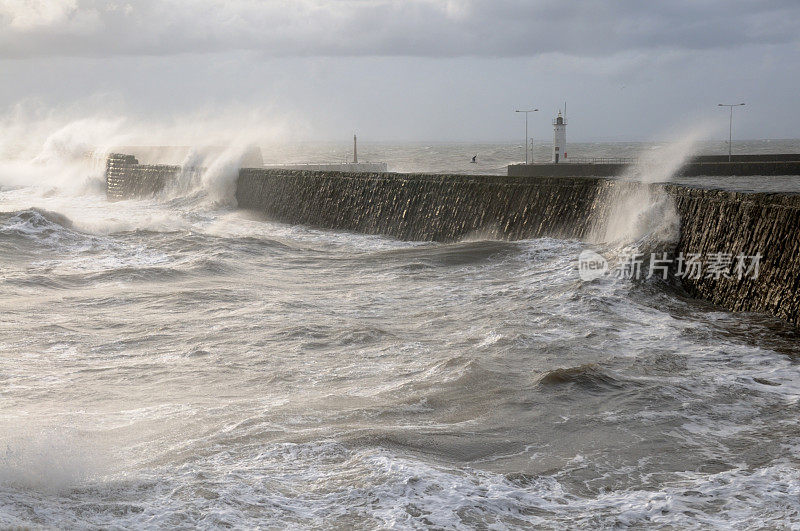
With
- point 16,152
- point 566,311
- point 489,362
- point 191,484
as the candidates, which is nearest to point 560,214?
point 566,311

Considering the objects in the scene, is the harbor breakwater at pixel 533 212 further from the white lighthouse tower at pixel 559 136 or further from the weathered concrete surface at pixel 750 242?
the white lighthouse tower at pixel 559 136

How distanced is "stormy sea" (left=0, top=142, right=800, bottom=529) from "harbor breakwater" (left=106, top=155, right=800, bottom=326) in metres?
0.46

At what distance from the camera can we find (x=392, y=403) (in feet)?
18.3

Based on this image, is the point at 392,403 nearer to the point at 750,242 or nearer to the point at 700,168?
the point at 750,242

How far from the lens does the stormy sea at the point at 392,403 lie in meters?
3.97

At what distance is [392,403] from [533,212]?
344 inches

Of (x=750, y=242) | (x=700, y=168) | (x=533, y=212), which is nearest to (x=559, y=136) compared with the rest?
Result: (x=700, y=168)

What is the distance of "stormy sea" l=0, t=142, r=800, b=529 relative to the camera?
3.97m

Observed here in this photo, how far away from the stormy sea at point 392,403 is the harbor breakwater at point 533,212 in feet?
1.52

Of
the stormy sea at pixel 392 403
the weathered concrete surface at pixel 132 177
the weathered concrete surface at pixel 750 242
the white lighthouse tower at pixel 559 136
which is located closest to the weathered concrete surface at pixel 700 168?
the white lighthouse tower at pixel 559 136

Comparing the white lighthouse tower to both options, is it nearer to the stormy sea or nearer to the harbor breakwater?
the harbor breakwater

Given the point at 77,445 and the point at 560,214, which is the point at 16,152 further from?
the point at 77,445

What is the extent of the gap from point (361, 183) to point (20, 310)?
9702mm

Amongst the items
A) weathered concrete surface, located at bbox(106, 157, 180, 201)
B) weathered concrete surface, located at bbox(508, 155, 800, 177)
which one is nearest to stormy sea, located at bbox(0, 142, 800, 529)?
weathered concrete surface, located at bbox(508, 155, 800, 177)
